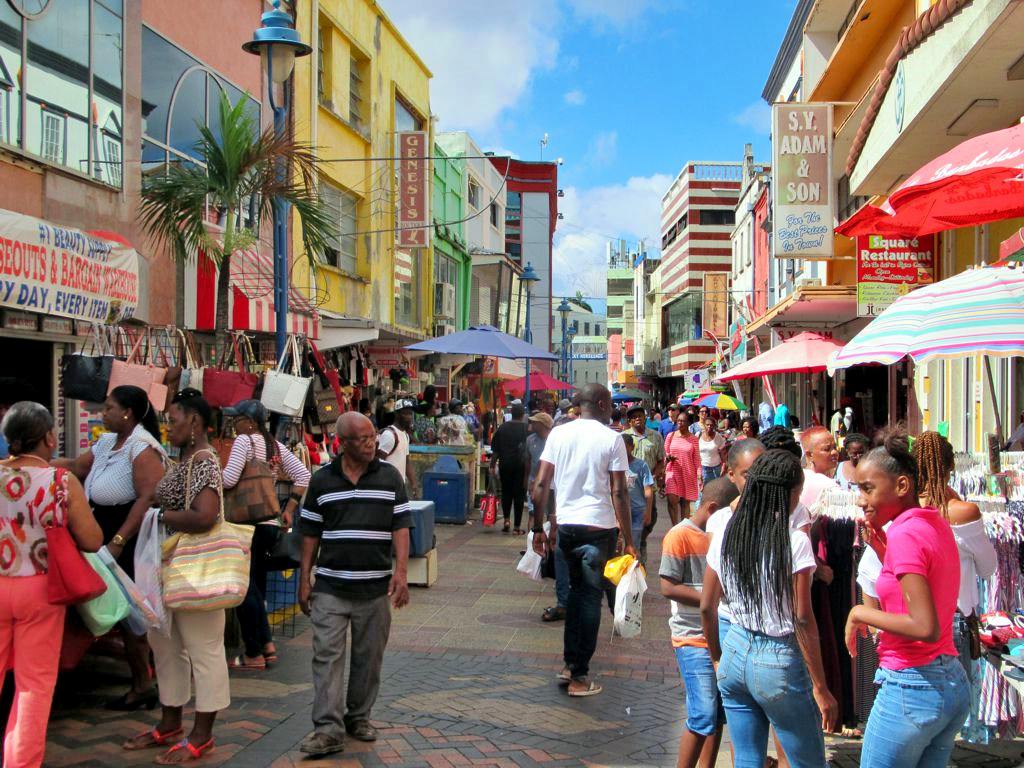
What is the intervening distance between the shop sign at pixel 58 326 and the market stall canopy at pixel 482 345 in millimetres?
5861

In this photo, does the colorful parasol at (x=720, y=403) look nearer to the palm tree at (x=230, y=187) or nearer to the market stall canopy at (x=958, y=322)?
the palm tree at (x=230, y=187)

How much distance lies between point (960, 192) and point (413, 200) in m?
15.4

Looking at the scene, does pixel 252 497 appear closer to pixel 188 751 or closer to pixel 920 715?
pixel 188 751

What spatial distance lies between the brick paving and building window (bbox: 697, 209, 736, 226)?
5329cm

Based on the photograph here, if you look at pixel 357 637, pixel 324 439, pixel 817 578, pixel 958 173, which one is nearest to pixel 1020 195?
pixel 958 173

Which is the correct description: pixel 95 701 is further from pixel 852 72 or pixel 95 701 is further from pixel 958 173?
pixel 852 72

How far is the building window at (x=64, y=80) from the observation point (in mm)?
8914

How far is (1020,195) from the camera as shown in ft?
21.9

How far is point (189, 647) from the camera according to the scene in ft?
16.7

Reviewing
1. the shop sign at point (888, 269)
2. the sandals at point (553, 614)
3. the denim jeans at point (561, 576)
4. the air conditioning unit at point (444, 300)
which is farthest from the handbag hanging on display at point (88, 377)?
the air conditioning unit at point (444, 300)

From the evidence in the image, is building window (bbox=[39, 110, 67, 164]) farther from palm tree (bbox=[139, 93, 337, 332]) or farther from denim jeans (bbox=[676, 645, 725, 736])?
denim jeans (bbox=[676, 645, 725, 736])

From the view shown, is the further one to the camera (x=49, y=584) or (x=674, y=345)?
(x=674, y=345)

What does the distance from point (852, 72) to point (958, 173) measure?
44.0 ft

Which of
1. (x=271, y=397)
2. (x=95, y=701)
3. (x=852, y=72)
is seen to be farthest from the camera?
(x=852, y=72)
